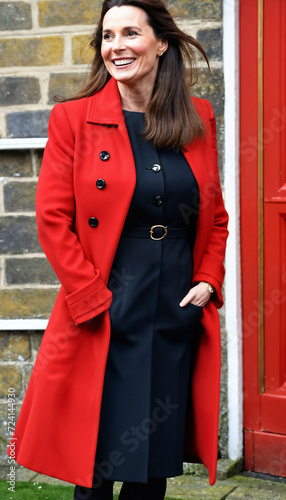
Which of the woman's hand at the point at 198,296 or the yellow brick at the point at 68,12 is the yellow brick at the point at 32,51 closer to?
the yellow brick at the point at 68,12

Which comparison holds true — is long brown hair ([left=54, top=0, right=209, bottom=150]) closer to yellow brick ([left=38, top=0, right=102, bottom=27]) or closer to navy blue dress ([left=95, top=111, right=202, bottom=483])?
navy blue dress ([left=95, top=111, right=202, bottom=483])

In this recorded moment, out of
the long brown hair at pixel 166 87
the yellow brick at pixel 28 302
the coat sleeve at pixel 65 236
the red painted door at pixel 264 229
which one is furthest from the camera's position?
the yellow brick at pixel 28 302

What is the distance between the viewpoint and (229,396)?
4.05 m

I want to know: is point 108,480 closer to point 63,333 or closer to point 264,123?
point 63,333

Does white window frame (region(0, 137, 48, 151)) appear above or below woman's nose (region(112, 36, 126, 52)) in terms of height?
below

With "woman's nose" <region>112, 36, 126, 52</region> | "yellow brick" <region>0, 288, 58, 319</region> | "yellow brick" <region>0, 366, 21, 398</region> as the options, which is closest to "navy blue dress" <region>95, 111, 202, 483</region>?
"woman's nose" <region>112, 36, 126, 52</region>

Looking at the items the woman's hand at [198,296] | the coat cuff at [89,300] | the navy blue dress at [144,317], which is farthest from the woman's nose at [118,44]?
the woman's hand at [198,296]

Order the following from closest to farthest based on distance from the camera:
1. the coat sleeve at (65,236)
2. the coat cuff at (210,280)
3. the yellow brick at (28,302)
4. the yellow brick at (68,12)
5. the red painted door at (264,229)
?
the coat sleeve at (65,236) < the coat cuff at (210,280) < the red painted door at (264,229) < the yellow brick at (68,12) < the yellow brick at (28,302)

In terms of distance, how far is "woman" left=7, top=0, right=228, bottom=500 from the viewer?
262 cm

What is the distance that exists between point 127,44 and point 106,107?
224 mm

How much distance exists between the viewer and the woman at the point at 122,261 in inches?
103

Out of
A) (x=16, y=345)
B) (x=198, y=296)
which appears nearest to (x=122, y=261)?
(x=198, y=296)

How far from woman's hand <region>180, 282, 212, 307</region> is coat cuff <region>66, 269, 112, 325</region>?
30 cm

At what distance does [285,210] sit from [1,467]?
6.63 ft
